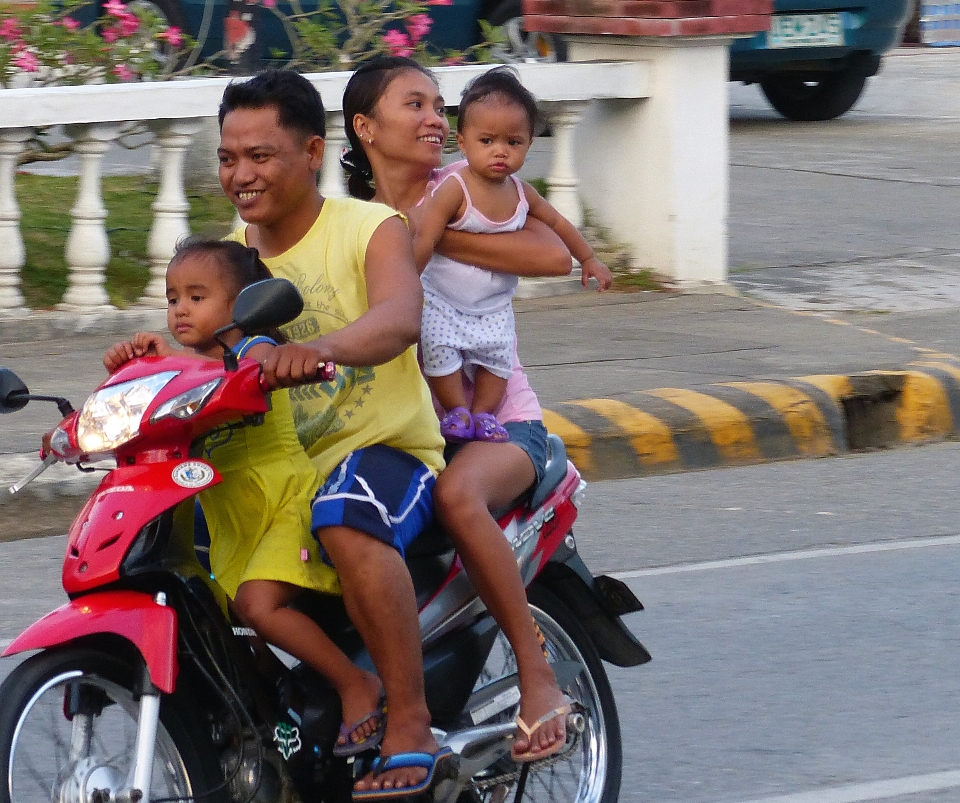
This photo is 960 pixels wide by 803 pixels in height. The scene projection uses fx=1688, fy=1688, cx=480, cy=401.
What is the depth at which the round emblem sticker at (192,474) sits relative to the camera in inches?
107

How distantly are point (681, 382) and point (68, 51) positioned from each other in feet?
11.5

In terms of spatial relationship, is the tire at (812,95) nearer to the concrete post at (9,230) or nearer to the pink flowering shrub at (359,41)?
the pink flowering shrub at (359,41)

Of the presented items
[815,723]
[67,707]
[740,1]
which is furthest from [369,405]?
[740,1]

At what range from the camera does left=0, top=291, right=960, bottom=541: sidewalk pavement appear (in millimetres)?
6629

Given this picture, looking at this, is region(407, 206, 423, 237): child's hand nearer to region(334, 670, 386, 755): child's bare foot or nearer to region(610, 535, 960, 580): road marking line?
region(334, 670, 386, 755): child's bare foot

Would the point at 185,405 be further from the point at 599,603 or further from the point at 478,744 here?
the point at 599,603

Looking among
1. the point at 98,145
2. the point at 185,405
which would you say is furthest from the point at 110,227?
the point at 185,405

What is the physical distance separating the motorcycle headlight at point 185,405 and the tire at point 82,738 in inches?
15.9

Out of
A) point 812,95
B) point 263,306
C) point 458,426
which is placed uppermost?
point 263,306

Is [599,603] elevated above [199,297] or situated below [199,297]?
below

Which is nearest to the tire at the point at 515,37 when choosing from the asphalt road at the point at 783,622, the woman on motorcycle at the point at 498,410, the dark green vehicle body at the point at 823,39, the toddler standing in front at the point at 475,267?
the dark green vehicle body at the point at 823,39

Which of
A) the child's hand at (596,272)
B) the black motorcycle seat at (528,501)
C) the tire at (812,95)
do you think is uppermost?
the child's hand at (596,272)

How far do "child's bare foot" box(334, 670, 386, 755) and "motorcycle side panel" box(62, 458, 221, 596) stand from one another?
0.48m

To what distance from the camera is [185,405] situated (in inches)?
105
